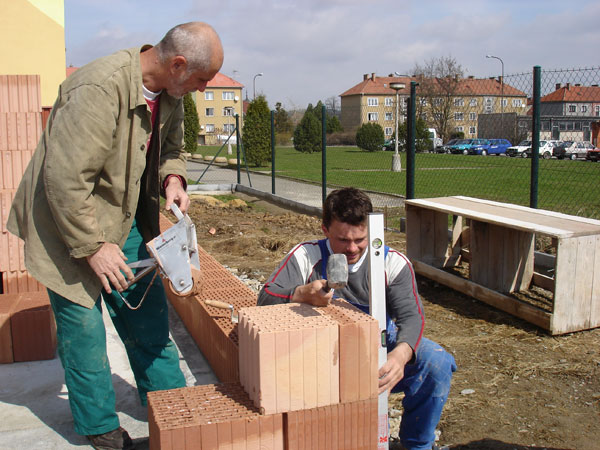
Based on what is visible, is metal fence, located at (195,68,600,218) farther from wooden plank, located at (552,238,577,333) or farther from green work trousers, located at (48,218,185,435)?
green work trousers, located at (48,218,185,435)

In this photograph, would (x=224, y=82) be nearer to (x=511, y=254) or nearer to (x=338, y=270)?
(x=511, y=254)

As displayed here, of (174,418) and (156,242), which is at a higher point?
(156,242)

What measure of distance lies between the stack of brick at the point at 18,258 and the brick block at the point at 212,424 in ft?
6.10

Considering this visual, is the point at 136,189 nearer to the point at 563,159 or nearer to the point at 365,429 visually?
the point at 365,429

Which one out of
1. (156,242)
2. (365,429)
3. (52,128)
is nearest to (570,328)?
(365,429)

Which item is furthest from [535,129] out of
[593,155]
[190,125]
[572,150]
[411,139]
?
[190,125]

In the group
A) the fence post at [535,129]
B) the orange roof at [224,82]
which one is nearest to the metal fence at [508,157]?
the fence post at [535,129]

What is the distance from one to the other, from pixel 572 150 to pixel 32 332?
16.1m

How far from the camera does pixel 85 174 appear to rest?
242 centimetres

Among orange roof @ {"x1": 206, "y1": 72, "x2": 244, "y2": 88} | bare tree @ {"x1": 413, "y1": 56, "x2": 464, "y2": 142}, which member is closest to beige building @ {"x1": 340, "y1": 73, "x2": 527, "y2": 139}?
bare tree @ {"x1": 413, "y1": 56, "x2": 464, "y2": 142}

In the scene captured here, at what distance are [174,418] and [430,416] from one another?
1.16m

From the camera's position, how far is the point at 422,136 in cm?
2488

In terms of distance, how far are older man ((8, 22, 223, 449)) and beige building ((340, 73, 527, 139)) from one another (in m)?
5.92

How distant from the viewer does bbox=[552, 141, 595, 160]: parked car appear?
15375 millimetres
